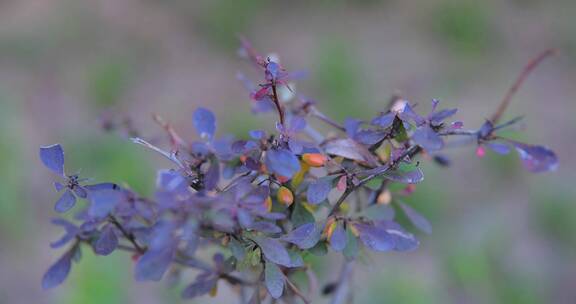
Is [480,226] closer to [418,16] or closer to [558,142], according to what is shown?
[558,142]

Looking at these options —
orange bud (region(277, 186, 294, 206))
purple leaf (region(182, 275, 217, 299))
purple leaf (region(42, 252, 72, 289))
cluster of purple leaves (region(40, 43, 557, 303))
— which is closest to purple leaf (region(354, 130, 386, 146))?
cluster of purple leaves (region(40, 43, 557, 303))

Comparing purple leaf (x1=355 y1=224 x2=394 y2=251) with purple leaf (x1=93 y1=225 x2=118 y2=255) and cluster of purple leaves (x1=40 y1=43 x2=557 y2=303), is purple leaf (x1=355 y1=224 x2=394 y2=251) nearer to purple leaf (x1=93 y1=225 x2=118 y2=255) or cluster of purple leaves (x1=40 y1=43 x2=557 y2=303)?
cluster of purple leaves (x1=40 y1=43 x2=557 y2=303)

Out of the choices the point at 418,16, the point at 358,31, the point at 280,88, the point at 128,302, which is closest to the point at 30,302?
the point at 128,302

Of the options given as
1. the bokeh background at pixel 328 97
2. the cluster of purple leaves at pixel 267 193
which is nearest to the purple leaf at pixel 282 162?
the cluster of purple leaves at pixel 267 193

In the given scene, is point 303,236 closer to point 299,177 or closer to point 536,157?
point 299,177

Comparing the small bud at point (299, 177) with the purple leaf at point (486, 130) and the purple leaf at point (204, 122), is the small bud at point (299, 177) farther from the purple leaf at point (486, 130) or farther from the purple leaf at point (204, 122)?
the purple leaf at point (486, 130)
